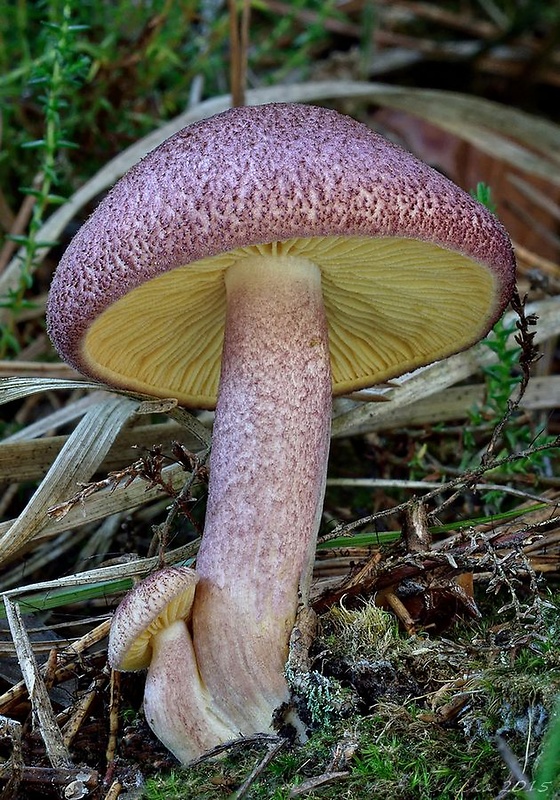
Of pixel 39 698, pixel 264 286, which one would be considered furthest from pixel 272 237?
pixel 39 698

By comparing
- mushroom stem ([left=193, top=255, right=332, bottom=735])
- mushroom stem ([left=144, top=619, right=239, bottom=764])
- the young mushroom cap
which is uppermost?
the young mushroom cap

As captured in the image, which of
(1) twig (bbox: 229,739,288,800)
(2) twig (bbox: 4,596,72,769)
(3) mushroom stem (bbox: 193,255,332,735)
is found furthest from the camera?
(3) mushroom stem (bbox: 193,255,332,735)

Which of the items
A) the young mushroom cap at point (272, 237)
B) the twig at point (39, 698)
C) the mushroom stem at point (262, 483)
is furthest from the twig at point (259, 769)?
the young mushroom cap at point (272, 237)

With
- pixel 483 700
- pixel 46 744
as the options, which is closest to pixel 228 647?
pixel 46 744

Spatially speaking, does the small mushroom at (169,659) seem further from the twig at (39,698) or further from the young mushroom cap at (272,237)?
the young mushroom cap at (272,237)

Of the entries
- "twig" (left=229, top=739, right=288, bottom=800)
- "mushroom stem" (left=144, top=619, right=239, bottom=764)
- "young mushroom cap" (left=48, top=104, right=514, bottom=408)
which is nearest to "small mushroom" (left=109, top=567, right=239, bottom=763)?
"mushroom stem" (left=144, top=619, right=239, bottom=764)

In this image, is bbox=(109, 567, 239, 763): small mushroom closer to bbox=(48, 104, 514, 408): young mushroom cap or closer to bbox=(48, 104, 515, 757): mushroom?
bbox=(48, 104, 515, 757): mushroom

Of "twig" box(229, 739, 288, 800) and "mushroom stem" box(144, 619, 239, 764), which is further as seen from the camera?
"mushroom stem" box(144, 619, 239, 764)
